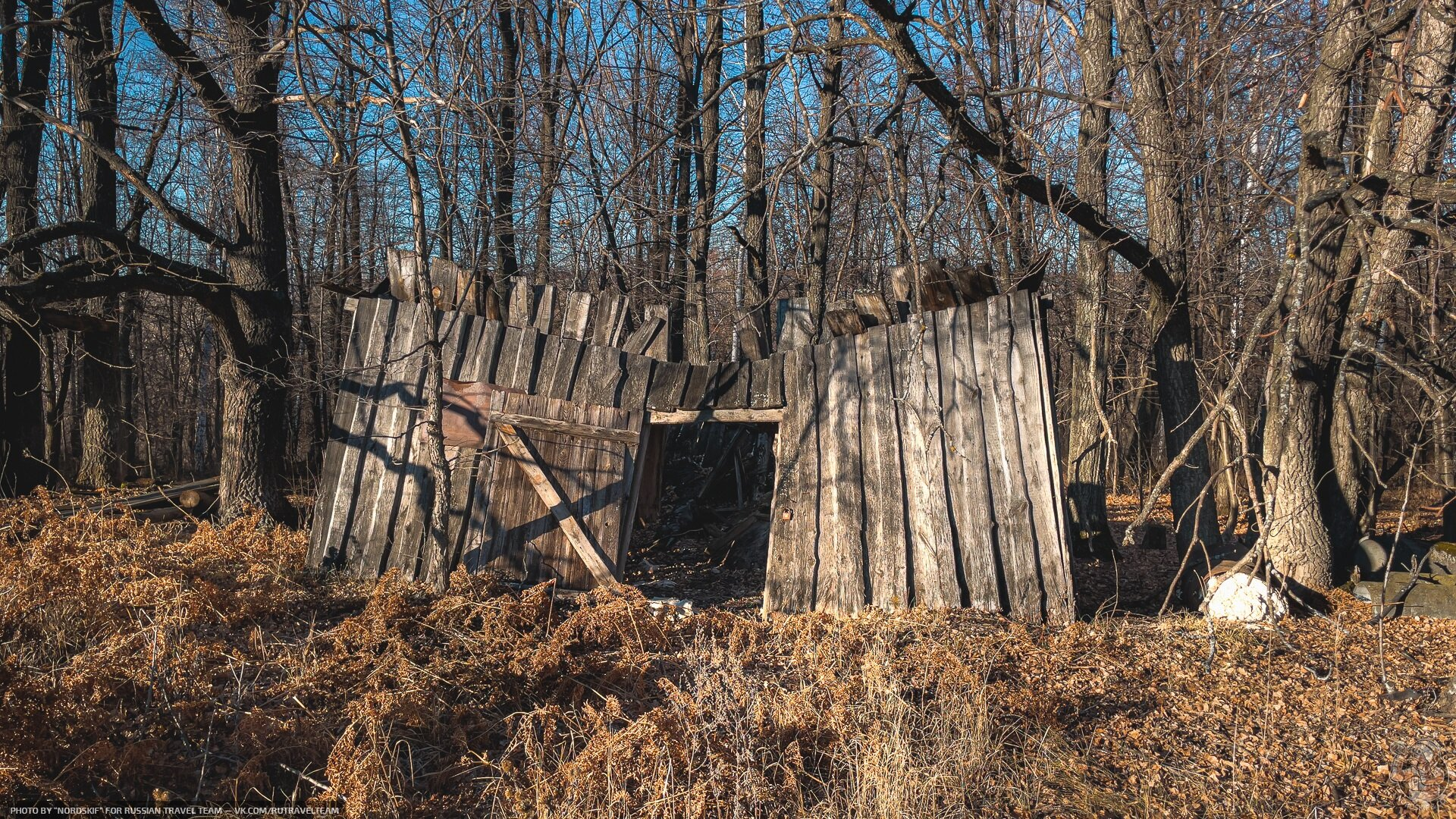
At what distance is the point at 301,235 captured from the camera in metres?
19.1

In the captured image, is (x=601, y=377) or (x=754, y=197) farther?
(x=754, y=197)

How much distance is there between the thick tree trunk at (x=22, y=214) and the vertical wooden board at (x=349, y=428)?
4156 mm

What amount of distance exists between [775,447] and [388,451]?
303 cm

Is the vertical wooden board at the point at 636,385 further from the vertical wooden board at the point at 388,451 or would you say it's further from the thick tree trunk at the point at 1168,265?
the thick tree trunk at the point at 1168,265

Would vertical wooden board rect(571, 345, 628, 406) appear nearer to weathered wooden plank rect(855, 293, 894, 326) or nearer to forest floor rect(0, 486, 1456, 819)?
forest floor rect(0, 486, 1456, 819)

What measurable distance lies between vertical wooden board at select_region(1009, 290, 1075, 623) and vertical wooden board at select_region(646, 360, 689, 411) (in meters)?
2.48

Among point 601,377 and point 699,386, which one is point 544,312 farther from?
point 699,386

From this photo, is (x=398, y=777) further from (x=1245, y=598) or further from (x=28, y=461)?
(x=28, y=461)

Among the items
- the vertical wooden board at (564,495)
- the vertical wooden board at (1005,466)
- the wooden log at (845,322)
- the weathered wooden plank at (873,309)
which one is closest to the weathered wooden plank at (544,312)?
the vertical wooden board at (564,495)

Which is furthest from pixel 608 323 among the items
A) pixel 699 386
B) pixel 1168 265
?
pixel 1168 265

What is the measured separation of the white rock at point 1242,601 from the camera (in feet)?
20.4

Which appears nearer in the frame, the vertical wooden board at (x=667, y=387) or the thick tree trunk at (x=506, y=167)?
the vertical wooden board at (x=667, y=387)

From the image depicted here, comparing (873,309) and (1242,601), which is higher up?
(873,309)

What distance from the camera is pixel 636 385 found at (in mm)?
6891
